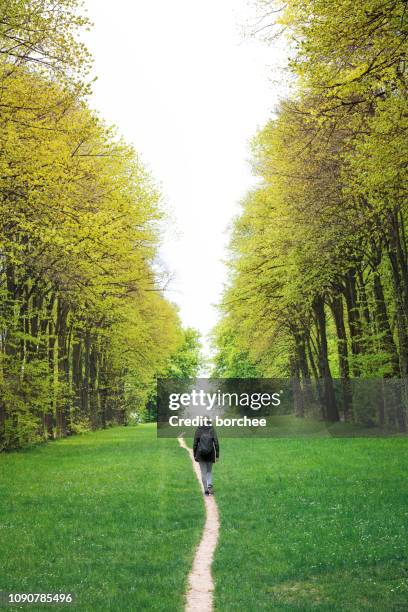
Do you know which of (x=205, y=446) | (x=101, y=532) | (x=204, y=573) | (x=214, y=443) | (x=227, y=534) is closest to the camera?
(x=204, y=573)

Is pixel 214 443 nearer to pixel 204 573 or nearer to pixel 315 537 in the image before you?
pixel 315 537

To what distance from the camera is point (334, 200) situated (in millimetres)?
23000

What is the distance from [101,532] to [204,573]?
10.7 feet

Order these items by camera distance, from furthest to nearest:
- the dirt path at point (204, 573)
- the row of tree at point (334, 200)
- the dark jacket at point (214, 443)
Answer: the dark jacket at point (214, 443), the row of tree at point (334, 200), the dirt path at point (204, 573)

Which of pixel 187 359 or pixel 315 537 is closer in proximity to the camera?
pixel 315 537

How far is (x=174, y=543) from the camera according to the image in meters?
11.3

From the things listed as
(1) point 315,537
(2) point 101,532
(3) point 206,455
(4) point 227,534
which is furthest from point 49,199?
(1) point 315,537

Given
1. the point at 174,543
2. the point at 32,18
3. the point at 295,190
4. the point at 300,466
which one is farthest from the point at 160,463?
the point at 32,18

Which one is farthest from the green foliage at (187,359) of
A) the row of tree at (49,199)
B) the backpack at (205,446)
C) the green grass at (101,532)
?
the backpack at (205,446)

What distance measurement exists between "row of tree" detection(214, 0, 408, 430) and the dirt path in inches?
327

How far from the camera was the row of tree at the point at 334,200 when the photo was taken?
504 inches

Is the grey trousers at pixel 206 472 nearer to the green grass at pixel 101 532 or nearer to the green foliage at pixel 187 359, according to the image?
the green grass at pixel 101 532

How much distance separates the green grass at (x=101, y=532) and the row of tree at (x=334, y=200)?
8725mm

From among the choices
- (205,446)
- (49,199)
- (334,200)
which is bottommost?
(205,446)
